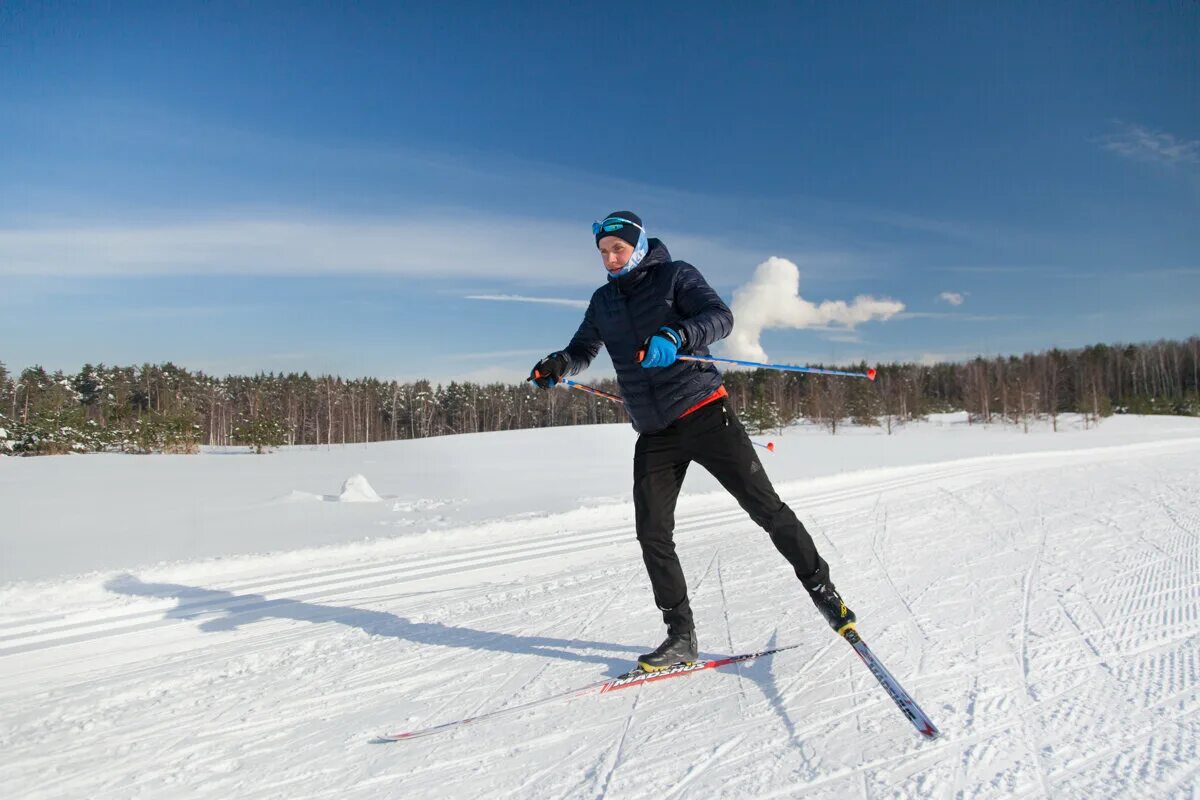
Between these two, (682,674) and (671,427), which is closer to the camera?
(682,674)

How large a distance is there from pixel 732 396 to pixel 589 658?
63435mm

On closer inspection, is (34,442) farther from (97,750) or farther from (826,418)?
(826,418)

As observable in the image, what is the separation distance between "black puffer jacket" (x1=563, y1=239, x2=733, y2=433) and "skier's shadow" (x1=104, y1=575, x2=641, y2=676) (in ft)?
4.15

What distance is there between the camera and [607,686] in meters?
2.95

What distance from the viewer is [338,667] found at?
3.45 m

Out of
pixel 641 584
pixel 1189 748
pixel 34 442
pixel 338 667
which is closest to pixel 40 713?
pixel 338 667

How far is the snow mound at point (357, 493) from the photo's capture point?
428 inches

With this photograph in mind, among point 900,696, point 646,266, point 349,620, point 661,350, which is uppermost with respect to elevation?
point 646,266

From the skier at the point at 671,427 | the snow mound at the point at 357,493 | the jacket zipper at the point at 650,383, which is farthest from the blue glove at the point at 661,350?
the snow mound at the point at 357,493

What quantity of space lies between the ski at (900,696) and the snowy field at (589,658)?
55 millimetres

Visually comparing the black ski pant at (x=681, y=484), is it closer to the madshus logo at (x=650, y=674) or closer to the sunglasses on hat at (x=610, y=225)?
the madshus logo at (x=650, y=674)

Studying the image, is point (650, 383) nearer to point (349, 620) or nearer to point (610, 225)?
point (610, 225)

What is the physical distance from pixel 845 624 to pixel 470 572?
12.1 ft

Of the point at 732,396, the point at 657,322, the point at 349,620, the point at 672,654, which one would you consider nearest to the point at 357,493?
the point at 349,620
